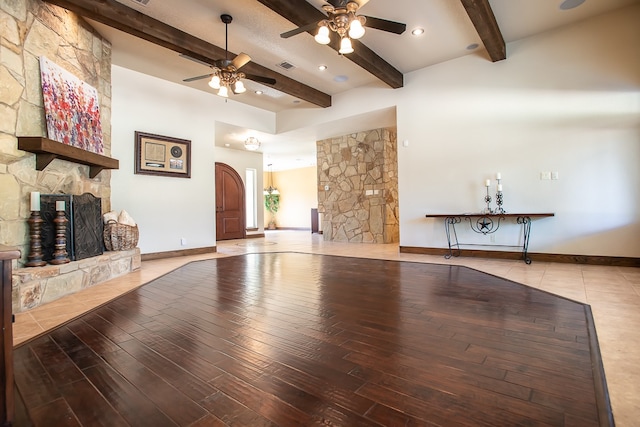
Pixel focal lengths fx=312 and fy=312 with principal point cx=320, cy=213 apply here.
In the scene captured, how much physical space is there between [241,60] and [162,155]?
8.53 feet

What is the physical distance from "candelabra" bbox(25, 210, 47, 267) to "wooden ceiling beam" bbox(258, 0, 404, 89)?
10.5ft

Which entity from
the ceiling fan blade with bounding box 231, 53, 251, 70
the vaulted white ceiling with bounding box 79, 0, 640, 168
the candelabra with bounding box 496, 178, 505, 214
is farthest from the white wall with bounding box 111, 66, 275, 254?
the candelabra with bounding box 496, 178, 505, 214

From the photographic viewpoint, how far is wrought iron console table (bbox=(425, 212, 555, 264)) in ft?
15.2

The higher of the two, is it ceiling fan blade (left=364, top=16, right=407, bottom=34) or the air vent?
the air vent

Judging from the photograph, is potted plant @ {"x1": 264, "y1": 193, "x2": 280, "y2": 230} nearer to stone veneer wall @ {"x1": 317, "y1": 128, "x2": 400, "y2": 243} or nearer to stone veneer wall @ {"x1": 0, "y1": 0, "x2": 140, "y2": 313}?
stone veneer wall @ {"x1": 317, "y1": 128, "x2": 400, "y2": 243}

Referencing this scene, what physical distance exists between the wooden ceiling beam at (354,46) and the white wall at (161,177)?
3.20m

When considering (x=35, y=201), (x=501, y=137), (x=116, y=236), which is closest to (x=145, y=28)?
(x=35, y=201)

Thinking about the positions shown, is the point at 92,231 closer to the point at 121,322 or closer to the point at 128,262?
the point at 128,262

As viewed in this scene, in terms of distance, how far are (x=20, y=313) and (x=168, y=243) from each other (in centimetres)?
316

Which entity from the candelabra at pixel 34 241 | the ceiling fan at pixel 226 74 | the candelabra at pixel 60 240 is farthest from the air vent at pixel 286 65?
the candelabra at pixel 34 241

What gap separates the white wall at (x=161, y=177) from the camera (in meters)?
5.19

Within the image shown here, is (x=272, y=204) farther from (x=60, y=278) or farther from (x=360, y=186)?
(x=60, y=278)

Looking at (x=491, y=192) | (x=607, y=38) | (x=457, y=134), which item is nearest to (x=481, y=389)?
(x=491, y=192)

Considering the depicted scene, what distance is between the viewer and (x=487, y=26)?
158 inches
